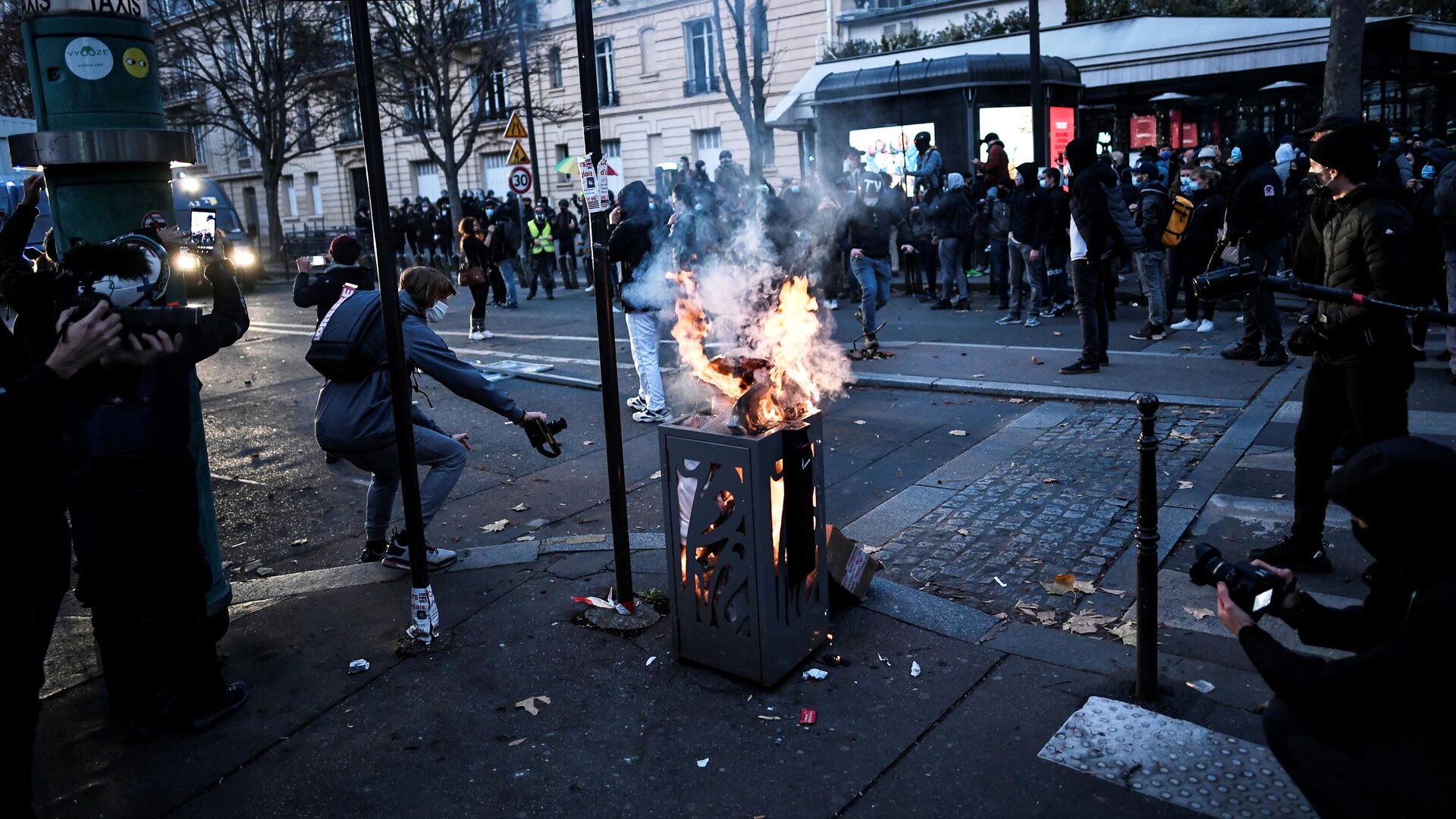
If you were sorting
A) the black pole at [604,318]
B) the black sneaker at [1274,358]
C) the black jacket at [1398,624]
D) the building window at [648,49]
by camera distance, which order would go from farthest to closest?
the building window at [648,49], the black sneaker at [1274,358], the black pole at [604,318], the black jacket at [1398,624]

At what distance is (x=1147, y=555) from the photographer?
3725 mm

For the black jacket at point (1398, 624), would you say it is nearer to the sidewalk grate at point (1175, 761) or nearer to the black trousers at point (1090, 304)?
the sidewalk grate at point (1175, 761)

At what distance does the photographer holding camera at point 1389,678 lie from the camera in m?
2.29

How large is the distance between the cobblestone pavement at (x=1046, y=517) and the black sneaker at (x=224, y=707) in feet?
9.71

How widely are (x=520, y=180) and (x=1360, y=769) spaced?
60.8ft

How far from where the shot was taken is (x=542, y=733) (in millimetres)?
3834

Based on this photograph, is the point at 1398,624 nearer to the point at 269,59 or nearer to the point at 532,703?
the point at 532,703

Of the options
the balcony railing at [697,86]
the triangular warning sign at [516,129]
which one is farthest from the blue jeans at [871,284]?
the balcony railing at [697,86]

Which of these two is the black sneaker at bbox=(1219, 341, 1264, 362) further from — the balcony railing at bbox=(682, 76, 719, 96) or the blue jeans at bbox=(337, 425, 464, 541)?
the balcony railing at bbox=(682, 76, 719, 96)

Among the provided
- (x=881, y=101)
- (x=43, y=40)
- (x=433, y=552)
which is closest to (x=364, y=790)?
(x=433, y=552)

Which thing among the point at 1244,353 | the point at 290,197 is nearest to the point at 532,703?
the point at 1244,353

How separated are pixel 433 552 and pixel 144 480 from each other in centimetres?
211

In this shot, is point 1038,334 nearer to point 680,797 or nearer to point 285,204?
point 680,797

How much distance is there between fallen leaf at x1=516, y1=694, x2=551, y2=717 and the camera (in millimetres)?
3992
